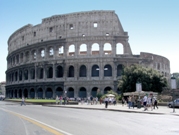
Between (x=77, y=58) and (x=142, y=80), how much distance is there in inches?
718

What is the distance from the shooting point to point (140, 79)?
137 ft

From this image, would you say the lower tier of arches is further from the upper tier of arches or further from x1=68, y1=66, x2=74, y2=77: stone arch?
the upper tier of arches

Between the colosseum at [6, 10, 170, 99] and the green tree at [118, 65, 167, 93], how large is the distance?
9.62m

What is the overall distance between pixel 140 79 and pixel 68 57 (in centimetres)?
2023

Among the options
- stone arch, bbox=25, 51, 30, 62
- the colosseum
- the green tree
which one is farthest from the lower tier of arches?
the green tree

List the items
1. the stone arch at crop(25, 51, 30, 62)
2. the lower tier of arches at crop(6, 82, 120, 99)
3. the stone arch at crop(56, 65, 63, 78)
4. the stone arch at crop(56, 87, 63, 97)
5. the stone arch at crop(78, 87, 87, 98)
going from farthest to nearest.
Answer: the stone arch at crop(25, 51, 30, 62) < the stone arch at crop(56, 65, 63, 78) < the stone arch at crop(56, 87, 63, 97) < the stone arch at crop(78, 87, 87, 98) < the lower tier of arches at crop(6, 82, 120, 99)

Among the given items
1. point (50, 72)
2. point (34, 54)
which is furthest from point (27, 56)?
point (50, 72)

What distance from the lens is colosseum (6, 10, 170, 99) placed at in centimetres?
5425

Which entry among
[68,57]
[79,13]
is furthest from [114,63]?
[79,13]

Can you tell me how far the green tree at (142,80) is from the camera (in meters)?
42.0

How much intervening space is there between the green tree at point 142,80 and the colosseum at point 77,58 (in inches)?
379

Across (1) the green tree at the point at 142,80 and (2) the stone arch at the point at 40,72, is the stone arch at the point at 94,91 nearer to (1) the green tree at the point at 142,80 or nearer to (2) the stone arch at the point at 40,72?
(1) the green tree at the point at 142,80

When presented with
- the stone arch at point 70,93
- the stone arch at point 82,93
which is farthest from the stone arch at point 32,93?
the stone arch at point 82,93

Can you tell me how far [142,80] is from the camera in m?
41.9
